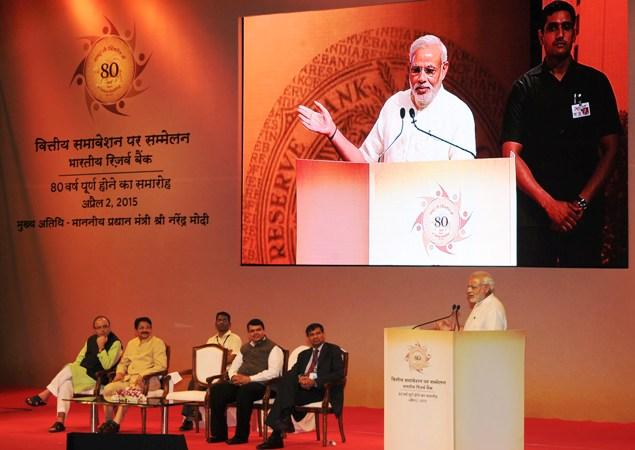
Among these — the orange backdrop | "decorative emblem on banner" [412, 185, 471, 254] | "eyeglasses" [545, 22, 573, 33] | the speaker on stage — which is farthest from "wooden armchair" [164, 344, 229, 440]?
the speaker on stage

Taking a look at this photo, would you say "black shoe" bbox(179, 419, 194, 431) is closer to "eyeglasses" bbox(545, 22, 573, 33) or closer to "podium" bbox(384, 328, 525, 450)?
"podium" bbox(384, 328, 525, 450)

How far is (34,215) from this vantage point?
1233 cm

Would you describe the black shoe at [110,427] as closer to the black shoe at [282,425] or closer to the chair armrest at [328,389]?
the black shoe at [282,425]

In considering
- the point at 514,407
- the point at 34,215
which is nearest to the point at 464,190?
the point at 514,407

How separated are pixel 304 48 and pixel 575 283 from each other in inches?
134

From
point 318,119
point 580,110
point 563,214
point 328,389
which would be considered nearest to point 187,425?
point 328,389

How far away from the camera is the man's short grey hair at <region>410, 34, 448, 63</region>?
10.2 m

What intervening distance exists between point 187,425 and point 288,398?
1.37 m

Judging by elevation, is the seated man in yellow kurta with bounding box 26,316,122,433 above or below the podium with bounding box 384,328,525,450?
below

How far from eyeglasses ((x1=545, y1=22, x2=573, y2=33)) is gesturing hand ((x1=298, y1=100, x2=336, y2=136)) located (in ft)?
7.24

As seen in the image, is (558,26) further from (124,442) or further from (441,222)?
(124,442)

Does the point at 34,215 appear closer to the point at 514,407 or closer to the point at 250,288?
the point at 250,288

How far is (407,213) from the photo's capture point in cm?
1020

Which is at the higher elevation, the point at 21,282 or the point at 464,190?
the point at 464,190
